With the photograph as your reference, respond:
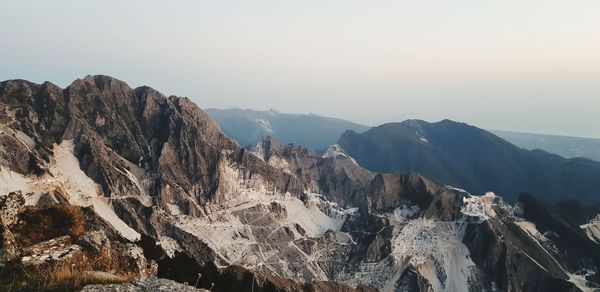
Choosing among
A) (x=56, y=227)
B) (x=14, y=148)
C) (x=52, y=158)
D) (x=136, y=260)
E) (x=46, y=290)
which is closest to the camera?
(x=46, y=290)

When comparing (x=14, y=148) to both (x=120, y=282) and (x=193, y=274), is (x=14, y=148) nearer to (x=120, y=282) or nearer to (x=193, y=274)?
(x=193, y=274)

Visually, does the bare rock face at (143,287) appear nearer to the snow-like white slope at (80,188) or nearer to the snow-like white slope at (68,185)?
the snow-like white slope at (68,185)

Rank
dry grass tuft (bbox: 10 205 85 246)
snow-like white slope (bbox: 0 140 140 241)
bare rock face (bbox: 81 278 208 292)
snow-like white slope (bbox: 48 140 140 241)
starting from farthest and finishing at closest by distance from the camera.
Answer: snow-like white slope (bbox: 48 140 140 241) < snow-like white slope (bbox: 0 140 140 241) < dry grass tuft (bbox: 10 205 85 246) < bare rock face (bbox: 81 278 208 292)

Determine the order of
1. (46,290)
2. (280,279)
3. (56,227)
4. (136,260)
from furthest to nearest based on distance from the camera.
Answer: (280,279) → (56,227) → (136,260) → (46,290)

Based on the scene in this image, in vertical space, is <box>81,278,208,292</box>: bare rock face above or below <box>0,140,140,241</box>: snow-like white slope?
above

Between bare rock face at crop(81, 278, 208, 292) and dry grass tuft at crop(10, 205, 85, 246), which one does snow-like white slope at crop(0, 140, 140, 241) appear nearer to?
dry grass tuft at crop(10, 205, 85, 246)

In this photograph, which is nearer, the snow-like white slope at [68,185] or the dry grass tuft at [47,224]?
the dry grass tuft at [47,224]

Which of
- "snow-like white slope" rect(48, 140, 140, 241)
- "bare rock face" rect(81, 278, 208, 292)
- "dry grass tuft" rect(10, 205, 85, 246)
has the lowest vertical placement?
"snow-like white slope" rect(48, 140, 140, 241)

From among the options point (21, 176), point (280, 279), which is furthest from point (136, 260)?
point (21, 176)

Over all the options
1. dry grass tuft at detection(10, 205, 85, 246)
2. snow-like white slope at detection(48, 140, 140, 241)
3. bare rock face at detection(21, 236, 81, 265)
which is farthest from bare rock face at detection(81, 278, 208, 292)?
snow-like white slope at detection(48, 140, 140, 241)


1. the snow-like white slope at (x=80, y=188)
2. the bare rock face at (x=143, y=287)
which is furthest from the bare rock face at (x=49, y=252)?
the snow-like white slope at (x=80, y=188)

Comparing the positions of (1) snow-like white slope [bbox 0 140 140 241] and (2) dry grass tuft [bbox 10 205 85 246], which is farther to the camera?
(1) snow-like white slope [bbox 0 140 140 241]
